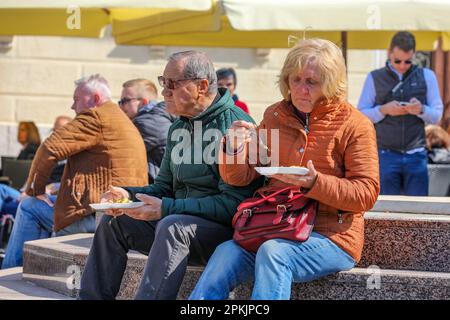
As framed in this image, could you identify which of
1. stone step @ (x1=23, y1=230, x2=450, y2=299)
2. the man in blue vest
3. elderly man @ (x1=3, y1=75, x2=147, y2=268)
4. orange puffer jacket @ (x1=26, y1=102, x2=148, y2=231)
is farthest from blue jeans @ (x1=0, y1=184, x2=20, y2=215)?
stone step @ (x1=23, y1=230, x2=450, y2=299)

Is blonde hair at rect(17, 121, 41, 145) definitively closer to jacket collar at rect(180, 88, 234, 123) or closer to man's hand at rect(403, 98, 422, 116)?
man's hand at rect(403, 98, 422, 116)

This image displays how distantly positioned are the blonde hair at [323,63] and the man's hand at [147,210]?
83 cm

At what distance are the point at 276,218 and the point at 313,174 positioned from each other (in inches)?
11.1

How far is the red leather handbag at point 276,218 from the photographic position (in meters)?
4.48

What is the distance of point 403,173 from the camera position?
7.76m

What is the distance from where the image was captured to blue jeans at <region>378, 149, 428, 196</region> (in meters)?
7.68

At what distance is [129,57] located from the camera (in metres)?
12.7

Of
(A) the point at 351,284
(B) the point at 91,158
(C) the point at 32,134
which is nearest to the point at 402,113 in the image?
(B) the point at 91,158

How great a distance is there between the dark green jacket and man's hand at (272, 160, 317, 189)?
487 millimetres

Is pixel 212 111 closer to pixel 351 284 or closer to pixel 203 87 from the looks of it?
pixel 203 87

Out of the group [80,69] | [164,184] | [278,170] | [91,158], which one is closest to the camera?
[278,170]
